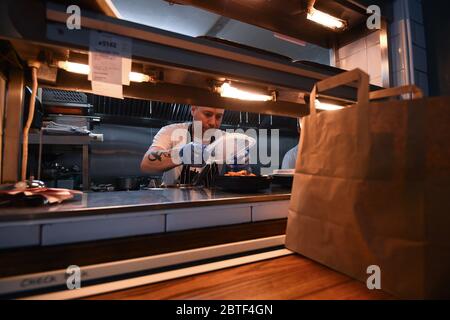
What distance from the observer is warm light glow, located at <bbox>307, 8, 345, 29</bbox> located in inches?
49.6

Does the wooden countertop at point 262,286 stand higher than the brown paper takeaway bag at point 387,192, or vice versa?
the brown paper takeaway bag at point 387,192

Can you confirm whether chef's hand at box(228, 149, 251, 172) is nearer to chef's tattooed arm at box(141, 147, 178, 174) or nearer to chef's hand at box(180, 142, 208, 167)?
chef's hand at box(180, 142, 208, 167)

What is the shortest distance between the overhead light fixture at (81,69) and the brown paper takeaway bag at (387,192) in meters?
0.74

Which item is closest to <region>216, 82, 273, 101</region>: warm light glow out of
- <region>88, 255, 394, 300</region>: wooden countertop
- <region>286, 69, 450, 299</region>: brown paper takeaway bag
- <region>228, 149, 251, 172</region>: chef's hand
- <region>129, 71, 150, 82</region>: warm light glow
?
<region>129, 71, 150, 82</region>: warm light glow

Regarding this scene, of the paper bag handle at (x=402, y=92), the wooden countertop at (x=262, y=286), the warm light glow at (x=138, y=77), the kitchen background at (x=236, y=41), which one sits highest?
the kitchen background at (x=236, y=41)

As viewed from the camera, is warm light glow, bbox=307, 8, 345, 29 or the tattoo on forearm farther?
the tattoo on forearm

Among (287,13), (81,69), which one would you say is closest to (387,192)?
(81,69)

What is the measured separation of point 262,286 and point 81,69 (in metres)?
1.03

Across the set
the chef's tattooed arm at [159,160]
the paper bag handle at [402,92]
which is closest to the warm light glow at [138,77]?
the paper bag handle at [402,92]

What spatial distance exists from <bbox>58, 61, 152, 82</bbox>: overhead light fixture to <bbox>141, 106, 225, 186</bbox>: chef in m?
0.98

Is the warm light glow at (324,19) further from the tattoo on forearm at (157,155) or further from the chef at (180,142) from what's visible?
the tattoo on forearm at (157,155)

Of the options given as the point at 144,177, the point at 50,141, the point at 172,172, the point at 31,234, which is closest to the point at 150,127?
the point at 144,177

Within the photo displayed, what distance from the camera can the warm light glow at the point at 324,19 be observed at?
126cm
